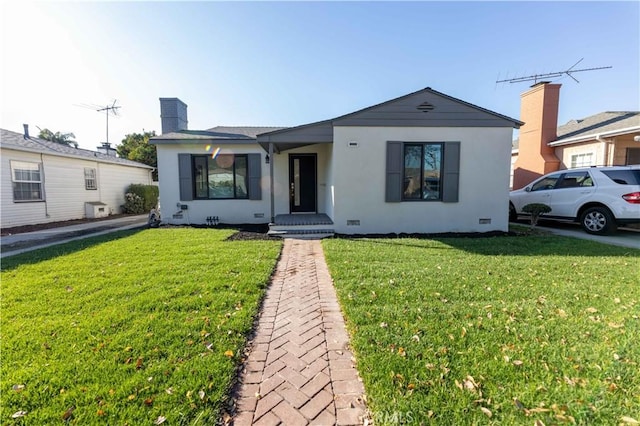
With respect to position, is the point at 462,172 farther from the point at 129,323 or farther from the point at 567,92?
the point at 567,92

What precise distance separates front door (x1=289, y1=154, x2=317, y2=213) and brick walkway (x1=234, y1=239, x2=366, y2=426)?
7.10 m

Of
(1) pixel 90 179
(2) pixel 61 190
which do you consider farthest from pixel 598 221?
(1) pixel 90 179

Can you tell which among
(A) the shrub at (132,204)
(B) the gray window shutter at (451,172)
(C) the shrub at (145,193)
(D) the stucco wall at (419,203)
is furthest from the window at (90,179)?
(B) the gray window shutter at (451,172)

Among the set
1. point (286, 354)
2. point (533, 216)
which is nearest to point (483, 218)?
point (533, 216)

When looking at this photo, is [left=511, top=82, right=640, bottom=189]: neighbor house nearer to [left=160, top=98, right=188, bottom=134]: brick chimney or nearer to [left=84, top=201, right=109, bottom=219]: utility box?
[left=160, top=98, right=188, bottom=134]: brick chimney

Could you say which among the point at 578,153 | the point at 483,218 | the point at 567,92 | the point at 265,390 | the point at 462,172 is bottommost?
the point at 265,390

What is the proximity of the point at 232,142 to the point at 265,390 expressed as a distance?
9169 millimetres

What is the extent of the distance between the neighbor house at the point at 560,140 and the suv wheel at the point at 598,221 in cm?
393

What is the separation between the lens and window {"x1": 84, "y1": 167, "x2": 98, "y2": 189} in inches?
536

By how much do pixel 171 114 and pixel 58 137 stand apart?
128ft

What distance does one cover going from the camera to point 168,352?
2531 millimetres

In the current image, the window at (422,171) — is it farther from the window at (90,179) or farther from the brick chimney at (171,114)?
the window at (90,179)

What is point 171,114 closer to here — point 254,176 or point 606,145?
point 254,176

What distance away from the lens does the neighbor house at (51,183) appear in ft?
33.1
